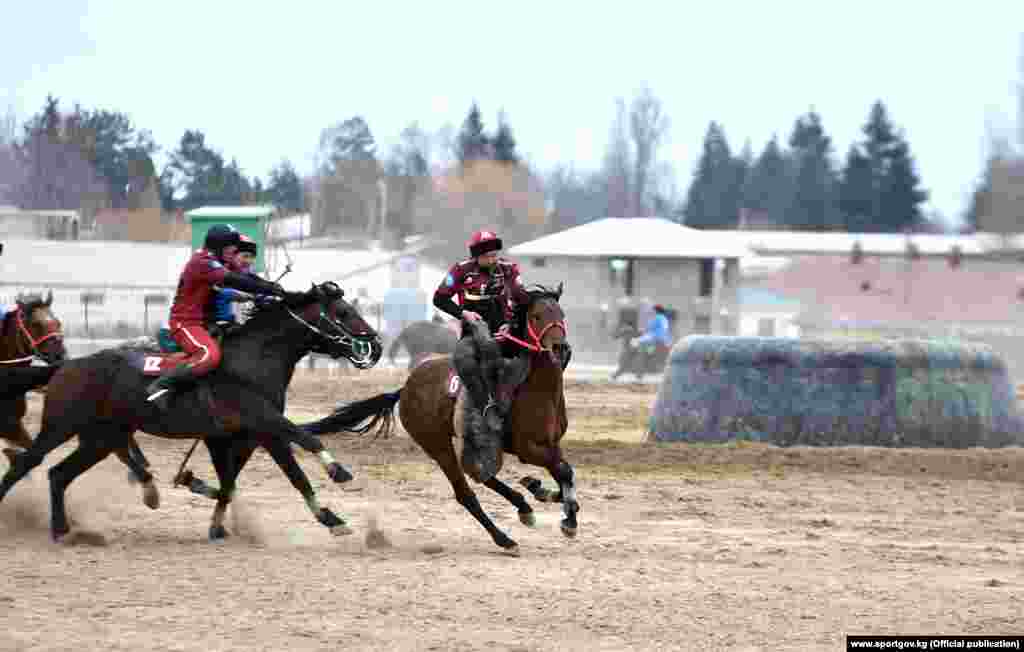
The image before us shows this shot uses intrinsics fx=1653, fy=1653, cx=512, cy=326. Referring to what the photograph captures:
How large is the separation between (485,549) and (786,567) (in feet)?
7.34

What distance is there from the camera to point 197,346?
492 inches

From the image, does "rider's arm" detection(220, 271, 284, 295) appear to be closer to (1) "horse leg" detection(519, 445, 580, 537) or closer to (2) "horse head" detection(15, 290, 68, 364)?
(1) "horse leg" detection(519, 445, 580, 537)

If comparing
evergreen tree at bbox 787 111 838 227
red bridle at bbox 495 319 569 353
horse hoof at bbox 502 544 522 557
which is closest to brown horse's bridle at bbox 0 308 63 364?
red bridle at bbox 495 319 569 353

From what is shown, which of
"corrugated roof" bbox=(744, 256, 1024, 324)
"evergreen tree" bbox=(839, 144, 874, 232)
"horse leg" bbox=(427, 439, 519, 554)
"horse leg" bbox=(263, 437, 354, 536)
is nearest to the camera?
"horse leg" bbox=(427, 439, 519, 554)

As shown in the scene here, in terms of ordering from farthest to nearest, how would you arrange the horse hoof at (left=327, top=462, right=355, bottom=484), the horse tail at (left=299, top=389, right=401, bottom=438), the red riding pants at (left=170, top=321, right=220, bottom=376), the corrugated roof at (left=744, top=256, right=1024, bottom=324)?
the corrugated roof at (left=744, top=256, right=1024, bottom=324) → the horse tail at (left=299, top=389, right=401, bottom=438) → the red riding pants at (left=170, top=321, right=220, bottom=376) → the horse hoof at (left=327, top=462, right=355, bottom=484)

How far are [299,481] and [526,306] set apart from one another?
7.04ft

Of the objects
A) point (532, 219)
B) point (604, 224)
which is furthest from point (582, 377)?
point (532, 219)

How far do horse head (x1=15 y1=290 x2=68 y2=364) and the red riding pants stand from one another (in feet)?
8.37

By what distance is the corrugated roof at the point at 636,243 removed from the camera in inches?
2195

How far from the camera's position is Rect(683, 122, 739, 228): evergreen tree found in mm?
95375

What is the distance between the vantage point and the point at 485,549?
12.2m

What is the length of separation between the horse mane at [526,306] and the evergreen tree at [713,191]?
79973 millimetres

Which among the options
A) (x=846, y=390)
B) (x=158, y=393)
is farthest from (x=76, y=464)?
(x=846, y=390)

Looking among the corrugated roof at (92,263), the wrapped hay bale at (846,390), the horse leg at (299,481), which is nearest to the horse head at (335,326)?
the horse leg at (299,481)
